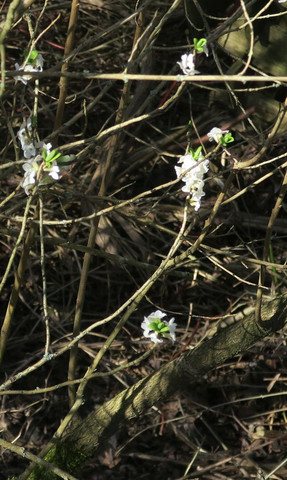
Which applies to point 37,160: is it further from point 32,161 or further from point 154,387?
point 154,387

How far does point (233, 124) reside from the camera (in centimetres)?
279

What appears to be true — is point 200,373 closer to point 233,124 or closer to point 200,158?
point 200,158

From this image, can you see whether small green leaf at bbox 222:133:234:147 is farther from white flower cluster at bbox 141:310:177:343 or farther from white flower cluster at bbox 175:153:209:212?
white flower cluster at bbox 141:310:177:343

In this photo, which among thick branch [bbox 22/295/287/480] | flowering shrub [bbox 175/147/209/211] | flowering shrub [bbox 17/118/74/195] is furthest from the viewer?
thick branch [bbox 22/295/287/480]

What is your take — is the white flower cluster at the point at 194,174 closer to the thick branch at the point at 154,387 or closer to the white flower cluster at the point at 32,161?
the white flower cluster at the point at 32,161

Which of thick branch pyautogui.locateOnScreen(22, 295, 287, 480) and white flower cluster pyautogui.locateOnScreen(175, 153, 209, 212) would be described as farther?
thick branch pyautogui.locateOnScreen(22, 295, 287, 480)

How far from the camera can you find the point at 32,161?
1.51m

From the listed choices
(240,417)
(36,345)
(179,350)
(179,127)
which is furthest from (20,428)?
(179,127)

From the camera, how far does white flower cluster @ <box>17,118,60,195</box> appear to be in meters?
1.48

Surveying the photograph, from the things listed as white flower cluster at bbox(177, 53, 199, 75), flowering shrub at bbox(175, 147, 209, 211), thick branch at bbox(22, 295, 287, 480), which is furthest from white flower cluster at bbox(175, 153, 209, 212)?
thick branch at bbox(22, 295, 287, 480)

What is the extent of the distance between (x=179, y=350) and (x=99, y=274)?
1.45ft

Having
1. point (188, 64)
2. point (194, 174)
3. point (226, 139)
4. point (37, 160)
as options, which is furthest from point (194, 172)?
point (37, 160)

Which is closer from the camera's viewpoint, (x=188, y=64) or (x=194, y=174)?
(x=188, y=64)

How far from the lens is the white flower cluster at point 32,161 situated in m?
1.48
